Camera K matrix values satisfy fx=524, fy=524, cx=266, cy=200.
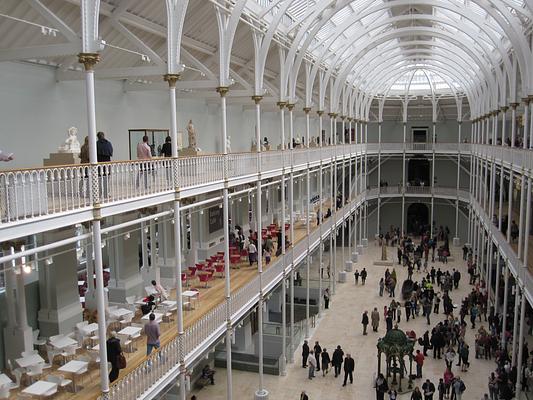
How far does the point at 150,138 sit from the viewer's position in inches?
739

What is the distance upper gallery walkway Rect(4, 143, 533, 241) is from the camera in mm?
7969

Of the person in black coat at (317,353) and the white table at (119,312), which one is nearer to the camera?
the white table at (119,312)

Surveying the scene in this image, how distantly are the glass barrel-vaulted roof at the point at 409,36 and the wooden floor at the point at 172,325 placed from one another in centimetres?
925

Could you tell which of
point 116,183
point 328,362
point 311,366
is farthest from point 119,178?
point 328,362

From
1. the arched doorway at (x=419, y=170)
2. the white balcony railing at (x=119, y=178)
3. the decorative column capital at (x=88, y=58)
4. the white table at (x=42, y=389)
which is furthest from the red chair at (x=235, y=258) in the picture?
the arched doorway at (x=419, y=170)

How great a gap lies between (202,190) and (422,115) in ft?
131

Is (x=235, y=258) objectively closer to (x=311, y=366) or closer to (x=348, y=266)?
(x=311, y=366)

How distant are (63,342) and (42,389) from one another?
2348 millimetres

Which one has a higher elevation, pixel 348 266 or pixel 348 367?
pixel 348 266

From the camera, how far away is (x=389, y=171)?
50.0 meters

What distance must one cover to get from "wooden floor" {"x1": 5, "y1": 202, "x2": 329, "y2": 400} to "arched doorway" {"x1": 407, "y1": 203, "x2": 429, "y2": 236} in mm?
31119

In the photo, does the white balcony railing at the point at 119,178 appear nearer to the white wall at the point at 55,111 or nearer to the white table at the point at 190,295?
the white wall at the point at 55,111

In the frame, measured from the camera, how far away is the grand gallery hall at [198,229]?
10.6m

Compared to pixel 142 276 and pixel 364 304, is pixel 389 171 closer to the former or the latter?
pixel 364 304
